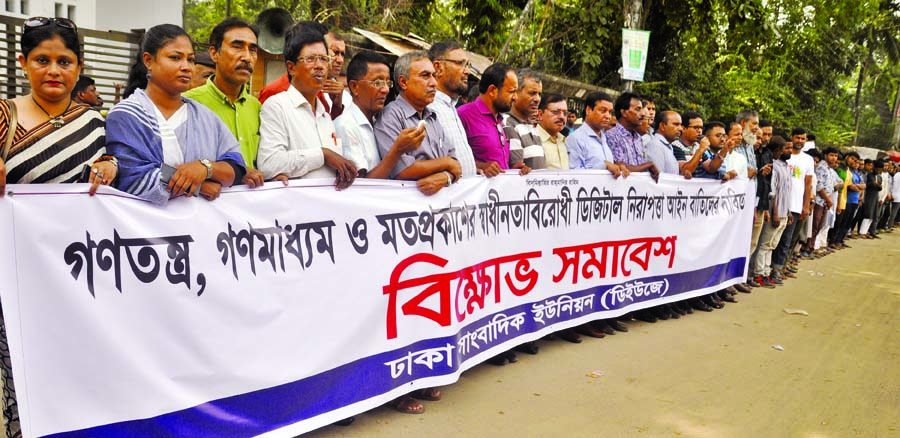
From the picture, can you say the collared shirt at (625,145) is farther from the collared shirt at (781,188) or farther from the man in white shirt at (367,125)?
the collared shirt at (781,188)

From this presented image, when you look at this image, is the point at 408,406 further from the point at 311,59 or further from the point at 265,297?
the point at 311,59

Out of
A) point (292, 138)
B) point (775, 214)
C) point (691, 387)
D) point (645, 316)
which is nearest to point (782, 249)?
point (775, 214)

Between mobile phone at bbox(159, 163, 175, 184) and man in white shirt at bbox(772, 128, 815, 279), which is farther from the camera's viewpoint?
man in white shirt at bbox(772, 128, 815, 279)

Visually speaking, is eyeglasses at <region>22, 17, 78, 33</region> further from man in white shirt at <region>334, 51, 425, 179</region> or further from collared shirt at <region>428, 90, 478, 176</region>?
collared shirt at <region>428, 90, 478, 176</region>

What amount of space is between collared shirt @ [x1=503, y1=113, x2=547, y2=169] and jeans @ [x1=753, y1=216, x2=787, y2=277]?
4.53 m

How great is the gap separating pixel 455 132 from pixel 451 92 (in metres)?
0.44

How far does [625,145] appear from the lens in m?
6.78

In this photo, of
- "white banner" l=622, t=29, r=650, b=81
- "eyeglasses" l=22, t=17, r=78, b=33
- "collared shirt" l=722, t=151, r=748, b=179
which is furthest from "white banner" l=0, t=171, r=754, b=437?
"white banner" l=622, t=29, r=650, b=81

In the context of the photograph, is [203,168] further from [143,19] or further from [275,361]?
[143,19]

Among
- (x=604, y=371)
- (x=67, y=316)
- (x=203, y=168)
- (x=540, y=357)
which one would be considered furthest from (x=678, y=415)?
(x=67, y=316)

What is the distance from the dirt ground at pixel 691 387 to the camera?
4.14 metres

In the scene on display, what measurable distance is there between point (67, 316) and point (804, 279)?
31.6 feet

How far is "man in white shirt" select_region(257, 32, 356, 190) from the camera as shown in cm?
377

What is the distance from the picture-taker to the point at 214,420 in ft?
10.4
